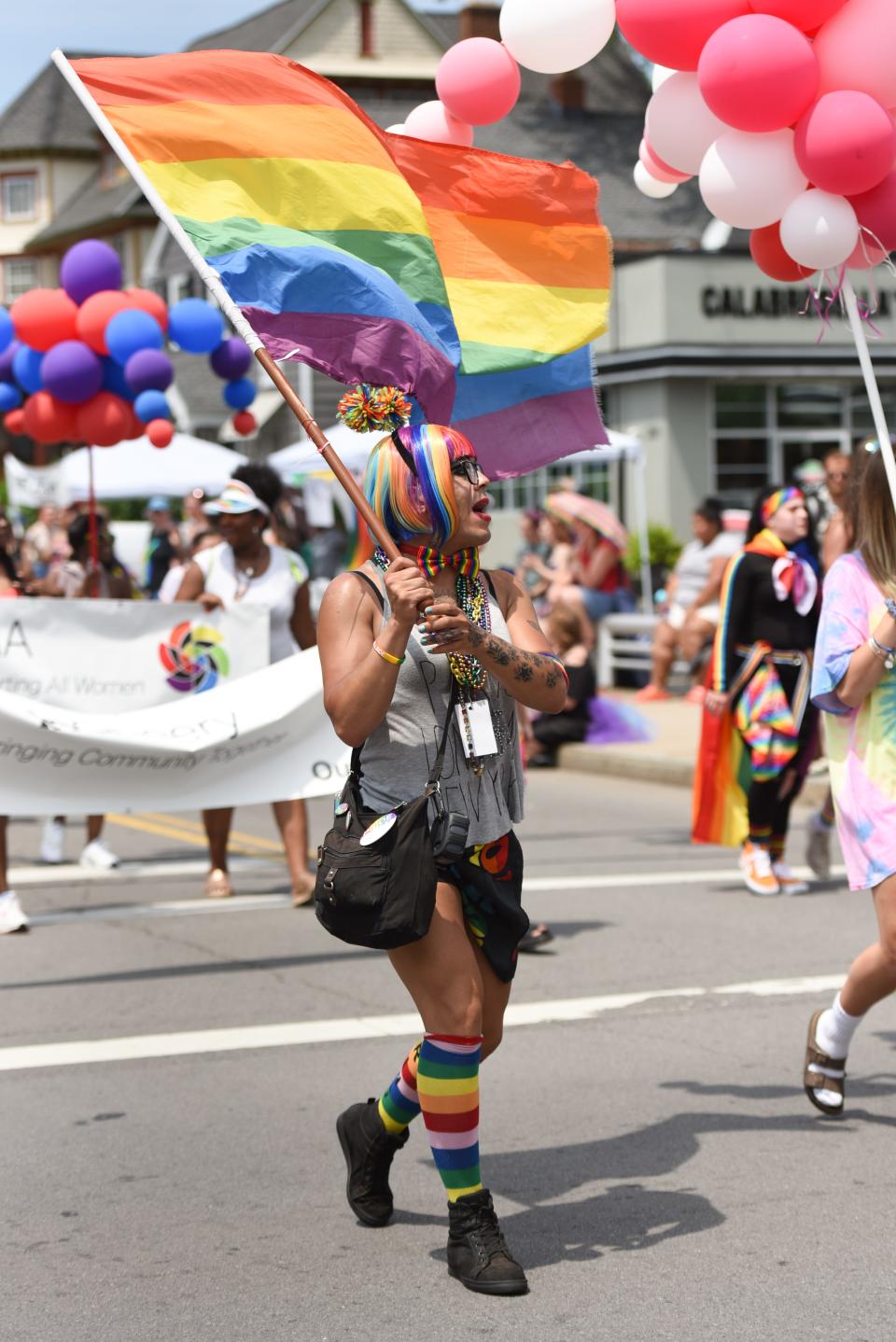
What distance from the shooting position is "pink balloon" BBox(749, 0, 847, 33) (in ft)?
15.1

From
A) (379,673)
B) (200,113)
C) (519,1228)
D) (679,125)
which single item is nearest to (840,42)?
(679,125)

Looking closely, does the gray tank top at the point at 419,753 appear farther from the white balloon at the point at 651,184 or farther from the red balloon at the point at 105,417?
the red balloon at the point at 105,417

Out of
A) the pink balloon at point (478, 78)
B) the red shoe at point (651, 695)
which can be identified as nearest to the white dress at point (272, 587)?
the pink balloon at point (478, 78)

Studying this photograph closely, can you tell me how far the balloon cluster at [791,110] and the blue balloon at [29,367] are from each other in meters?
6.56

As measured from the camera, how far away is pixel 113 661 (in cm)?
904

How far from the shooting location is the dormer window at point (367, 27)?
148 ft

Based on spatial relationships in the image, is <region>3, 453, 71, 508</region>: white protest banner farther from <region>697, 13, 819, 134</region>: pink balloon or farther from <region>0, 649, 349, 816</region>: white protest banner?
<region>697, 13, 819, 134</region>: pink balloon

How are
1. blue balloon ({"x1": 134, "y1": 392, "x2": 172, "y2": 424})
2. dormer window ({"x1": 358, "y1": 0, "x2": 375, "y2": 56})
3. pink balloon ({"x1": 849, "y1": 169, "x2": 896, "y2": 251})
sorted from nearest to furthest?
pink balloon ({"x1": 849, "y1": 169, "x2": 896, "y2": 251}) → blue balloon ({"x1": 134, "y1": 392, "x2": 172, "y2": 424}) → dormer window ({"x1": 358, "y1": 0, "x2": 375, "y2": 56})

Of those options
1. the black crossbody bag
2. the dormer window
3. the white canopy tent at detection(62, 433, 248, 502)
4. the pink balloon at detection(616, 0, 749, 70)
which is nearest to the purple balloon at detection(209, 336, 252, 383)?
the pink balloon at detection(616, 0, 749, 70)

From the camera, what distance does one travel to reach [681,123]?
4984mm

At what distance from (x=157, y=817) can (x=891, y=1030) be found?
7347 millimetres

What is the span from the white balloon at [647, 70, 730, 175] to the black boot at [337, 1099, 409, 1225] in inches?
105

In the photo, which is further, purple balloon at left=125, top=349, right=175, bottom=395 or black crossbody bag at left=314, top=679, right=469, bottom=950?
purple balloon at left=125, top=349, right=175, bottom=395

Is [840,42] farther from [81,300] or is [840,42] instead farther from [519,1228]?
[81,300]
